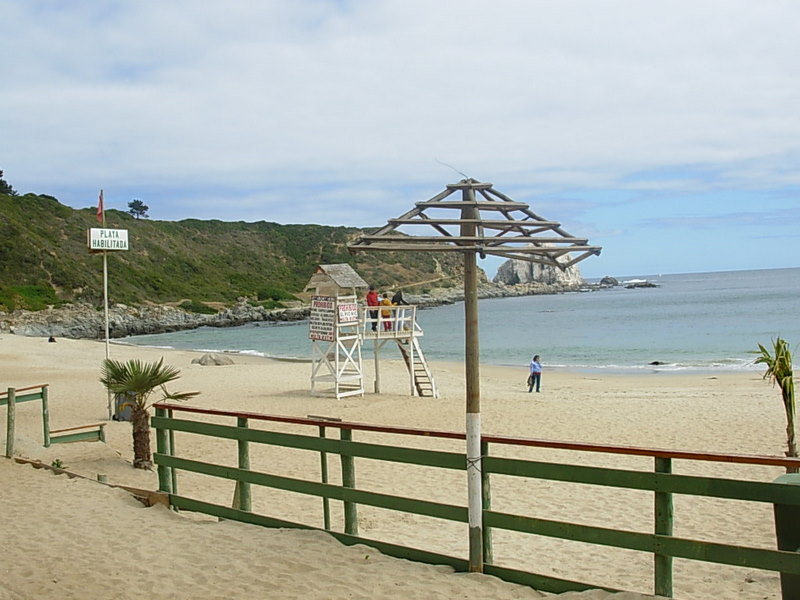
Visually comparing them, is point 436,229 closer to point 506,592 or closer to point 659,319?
point 506,592

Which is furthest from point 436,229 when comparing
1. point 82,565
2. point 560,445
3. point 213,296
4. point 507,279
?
point 507,279

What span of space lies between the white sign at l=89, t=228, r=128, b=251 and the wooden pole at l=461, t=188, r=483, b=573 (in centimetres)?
1098

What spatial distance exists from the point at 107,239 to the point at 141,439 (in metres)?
5.47

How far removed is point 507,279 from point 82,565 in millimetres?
165295

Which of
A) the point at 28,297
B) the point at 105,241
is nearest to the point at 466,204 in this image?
the point at 105,241

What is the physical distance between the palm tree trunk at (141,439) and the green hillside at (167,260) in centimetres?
5299

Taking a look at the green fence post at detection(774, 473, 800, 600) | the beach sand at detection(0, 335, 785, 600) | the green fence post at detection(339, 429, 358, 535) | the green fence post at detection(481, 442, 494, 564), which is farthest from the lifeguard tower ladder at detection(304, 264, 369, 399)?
the green fence post at detection(774, 473, 800, 600)

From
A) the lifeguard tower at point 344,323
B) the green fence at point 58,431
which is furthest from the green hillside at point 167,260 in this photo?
the green fence at point 58,431

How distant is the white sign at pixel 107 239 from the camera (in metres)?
15.0

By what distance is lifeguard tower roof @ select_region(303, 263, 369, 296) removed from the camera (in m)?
19.7

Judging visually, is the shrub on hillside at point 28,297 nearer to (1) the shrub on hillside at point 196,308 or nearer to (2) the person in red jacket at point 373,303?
(1) the shrub on hillside at point 196,308

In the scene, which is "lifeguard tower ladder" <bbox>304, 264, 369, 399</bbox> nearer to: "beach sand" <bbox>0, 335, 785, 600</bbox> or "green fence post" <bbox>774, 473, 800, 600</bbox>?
"beach sand" <bbox>0, 335, 785, 600</bbox>

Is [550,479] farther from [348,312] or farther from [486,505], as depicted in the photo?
[348,312]

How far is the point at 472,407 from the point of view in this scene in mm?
5215
